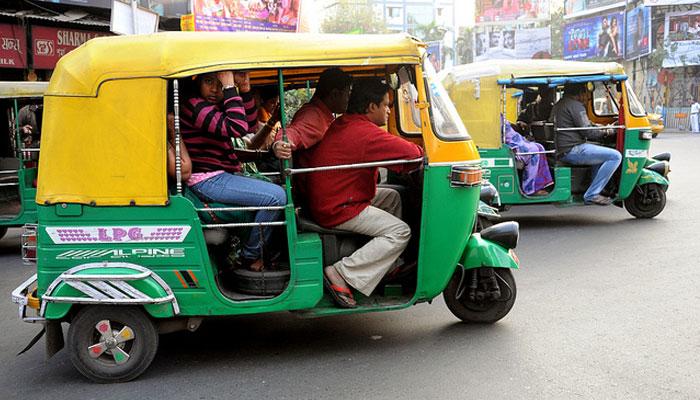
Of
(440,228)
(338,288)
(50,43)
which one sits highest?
(50,43)

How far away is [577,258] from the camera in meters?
7.66

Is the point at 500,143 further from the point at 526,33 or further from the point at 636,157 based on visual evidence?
the point at 526,33

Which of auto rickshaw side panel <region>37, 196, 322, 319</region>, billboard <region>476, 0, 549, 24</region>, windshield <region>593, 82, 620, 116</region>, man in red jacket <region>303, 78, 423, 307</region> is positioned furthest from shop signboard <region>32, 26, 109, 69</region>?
billboard <region>476, 0, 549, 24</region>

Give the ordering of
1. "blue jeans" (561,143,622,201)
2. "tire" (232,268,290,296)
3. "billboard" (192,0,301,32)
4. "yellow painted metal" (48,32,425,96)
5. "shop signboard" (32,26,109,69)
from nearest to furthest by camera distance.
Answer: "yellow painted metal" (48,32,425,96)
"tire" (232,268,290,296)
"blue jeans" (561,143,622,201)
"shop signboard" (32,26,109,69)
"billboard" (192,0,301,32)

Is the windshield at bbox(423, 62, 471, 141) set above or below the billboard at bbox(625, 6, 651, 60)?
below

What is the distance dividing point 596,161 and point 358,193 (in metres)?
5.57

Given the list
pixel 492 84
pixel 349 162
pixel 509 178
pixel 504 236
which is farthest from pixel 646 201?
pixel 349 162

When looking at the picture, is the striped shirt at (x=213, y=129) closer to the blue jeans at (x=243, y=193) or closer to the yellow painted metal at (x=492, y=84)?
the blue jeans at (x=243, y=193)

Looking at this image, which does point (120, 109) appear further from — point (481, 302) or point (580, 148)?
point (580, 148)

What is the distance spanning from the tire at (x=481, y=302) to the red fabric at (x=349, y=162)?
3.08 ft

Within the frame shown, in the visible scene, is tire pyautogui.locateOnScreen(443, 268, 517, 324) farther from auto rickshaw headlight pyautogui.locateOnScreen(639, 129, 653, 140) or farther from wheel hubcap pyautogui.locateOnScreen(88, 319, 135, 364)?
auto rickshaw headlight pyautogui.locateOnScreen(639, 129, 653, 140)

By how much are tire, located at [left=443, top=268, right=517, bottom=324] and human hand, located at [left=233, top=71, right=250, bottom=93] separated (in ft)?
6.59

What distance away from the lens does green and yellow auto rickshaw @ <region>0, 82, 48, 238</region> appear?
9016 mm

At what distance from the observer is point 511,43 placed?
188 ft
